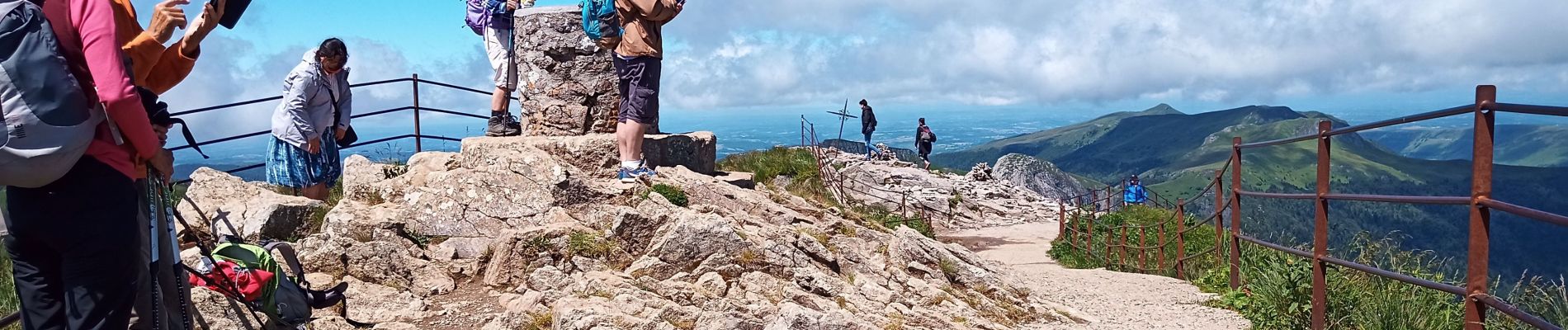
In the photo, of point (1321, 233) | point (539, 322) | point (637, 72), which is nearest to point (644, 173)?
point (637, 72)

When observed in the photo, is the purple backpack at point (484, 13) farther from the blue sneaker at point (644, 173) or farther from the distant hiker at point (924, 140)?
the distant hiker at point (924, 140)

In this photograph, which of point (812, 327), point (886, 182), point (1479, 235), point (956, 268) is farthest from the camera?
point (886, 182)

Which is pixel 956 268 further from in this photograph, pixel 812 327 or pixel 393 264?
pixel 393 264

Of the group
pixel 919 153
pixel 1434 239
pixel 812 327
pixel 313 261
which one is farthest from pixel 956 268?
pixel 1434 239

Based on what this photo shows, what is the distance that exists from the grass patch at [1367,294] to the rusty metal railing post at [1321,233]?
81 mm

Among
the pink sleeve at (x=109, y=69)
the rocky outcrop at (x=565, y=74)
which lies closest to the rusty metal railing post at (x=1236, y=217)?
the rocky outcrop at (x=565, y=74)

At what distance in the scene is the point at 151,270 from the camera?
3596 millimetres

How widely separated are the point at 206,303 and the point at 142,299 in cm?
117

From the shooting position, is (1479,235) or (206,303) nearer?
(1479,235)

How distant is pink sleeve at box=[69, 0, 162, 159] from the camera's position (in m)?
3.11

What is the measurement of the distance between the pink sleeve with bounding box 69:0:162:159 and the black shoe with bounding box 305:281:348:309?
1693mm

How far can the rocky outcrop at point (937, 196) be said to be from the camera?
22062mm

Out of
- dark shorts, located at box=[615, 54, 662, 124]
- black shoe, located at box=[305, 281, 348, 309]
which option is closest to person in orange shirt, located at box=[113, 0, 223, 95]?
black shoe, located at box=[305, 281, 348, 309]

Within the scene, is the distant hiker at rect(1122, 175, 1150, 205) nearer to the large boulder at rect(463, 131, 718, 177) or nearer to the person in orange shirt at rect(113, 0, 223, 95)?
the large boulder at rect(463, 131, 718, 177)
